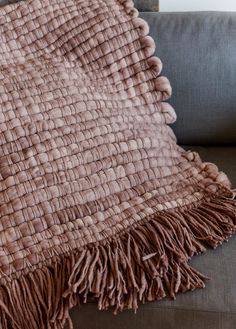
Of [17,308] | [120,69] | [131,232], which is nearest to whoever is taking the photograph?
[17,308]

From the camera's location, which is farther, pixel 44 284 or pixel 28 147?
pixel 28 147

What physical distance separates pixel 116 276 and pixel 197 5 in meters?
0.88

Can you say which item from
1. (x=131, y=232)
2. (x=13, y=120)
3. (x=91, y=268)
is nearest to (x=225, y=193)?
(x=131, y=232)

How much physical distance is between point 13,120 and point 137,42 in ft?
1.15

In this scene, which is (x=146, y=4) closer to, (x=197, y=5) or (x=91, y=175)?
(x=197, y=5)

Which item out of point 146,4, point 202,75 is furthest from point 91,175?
point 146,4

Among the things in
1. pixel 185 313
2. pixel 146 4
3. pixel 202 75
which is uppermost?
pixel 146 4

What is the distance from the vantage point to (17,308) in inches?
34.5

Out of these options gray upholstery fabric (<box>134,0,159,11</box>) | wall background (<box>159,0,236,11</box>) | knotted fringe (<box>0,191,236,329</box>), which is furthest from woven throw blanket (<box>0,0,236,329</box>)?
wall background (<box>159,0,236,11</box>)

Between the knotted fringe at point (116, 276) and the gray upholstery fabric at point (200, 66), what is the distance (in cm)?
36

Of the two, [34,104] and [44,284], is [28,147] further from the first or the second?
[44,284]

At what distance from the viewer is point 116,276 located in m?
0.90

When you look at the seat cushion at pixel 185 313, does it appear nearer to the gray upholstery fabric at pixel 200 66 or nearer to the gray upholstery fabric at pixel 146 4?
the gray upholstery fabric at pixel 200 66

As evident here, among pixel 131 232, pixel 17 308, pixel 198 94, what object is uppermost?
pixel 198 94
